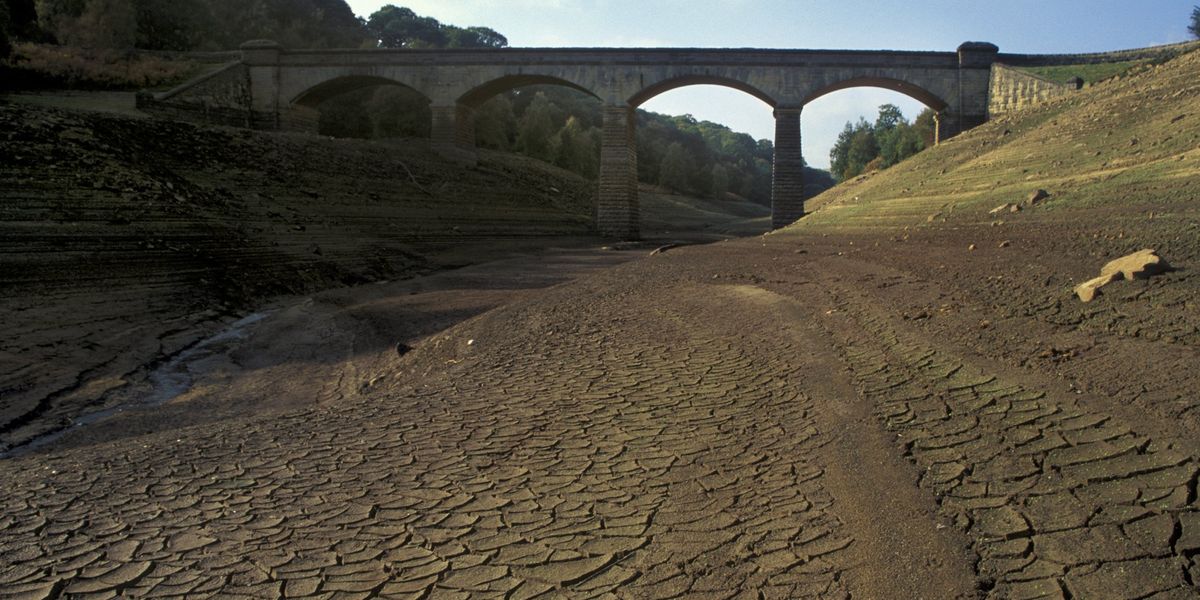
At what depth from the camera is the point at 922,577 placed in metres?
2.88

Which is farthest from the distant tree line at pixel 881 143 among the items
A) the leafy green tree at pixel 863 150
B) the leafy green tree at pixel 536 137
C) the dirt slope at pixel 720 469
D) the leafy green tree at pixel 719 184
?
the dirt slope at pixel 720 469

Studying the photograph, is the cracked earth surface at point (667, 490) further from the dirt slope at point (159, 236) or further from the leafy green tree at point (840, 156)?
the leafy green tree at point (840, 156)

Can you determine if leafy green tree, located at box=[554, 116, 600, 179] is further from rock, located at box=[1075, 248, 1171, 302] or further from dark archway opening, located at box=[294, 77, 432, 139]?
rock, located at box=[1075, 248, 1171, 302]

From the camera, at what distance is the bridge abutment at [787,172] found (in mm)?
28484

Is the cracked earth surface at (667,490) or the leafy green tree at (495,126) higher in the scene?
the leafy green tree at (495,126)

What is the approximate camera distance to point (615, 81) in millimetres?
30875

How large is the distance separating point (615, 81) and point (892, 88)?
441 inches

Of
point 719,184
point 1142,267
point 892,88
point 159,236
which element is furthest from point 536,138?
point 1142,267

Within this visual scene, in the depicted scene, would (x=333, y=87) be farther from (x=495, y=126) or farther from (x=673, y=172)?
(x=673, y=172)

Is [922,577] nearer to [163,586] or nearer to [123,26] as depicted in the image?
[163,586]

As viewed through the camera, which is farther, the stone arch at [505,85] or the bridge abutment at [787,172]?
the stone arch at [505,85]

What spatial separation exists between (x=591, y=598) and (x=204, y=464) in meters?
2.60

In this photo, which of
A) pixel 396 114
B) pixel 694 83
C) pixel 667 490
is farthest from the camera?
pixel 396 114

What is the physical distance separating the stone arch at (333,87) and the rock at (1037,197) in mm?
27009
